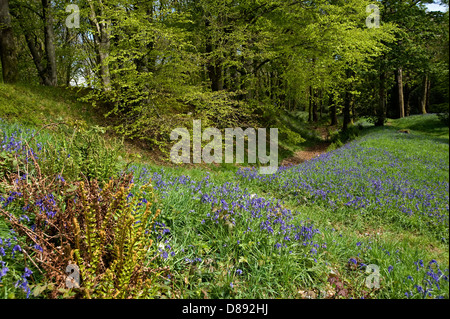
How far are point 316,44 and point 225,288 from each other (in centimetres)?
1162

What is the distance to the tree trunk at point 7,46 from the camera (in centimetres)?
893

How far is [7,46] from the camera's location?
9.02 metres

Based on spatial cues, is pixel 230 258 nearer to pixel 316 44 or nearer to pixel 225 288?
pixel 225 288

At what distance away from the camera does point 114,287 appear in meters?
1.98

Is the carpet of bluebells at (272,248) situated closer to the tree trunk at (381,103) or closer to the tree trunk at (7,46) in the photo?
the tree trunk at (7,46)

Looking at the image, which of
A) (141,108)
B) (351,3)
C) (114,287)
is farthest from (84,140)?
(351,3)
